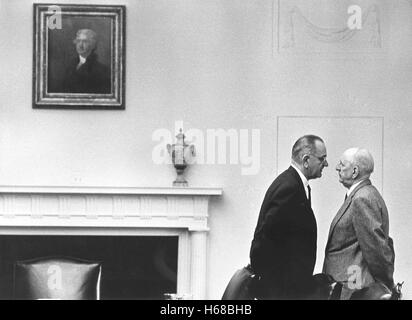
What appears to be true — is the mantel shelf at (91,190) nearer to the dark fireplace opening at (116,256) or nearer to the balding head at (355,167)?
the dark fireplace opening at (116,256)

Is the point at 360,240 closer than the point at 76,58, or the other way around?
the point at 360,240

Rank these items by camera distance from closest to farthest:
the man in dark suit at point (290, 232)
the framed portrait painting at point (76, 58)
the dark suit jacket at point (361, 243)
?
1. the dark suit jacket at point (361, 243)
2. the man in dark suit at point (290, 232)
3. the framed portrait painting at point (76, 58)

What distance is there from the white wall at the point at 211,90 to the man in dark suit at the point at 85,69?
0.14m

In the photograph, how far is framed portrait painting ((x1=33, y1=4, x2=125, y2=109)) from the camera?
17.1 ft

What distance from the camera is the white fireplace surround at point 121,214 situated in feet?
17.5

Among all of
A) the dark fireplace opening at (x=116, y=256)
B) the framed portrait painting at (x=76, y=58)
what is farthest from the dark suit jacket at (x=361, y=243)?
the framed portrait painting at (x=76, y=58)

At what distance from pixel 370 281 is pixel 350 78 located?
43.6 inches

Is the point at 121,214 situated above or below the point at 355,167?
below

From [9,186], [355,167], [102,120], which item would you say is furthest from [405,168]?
[9,186]

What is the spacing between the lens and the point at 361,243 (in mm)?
4922

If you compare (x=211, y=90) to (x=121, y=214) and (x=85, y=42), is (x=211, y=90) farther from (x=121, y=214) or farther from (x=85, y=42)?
(x=121, y=214)

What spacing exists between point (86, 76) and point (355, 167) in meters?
1.56

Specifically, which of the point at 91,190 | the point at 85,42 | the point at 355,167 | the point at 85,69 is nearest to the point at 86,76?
the point at 85,69

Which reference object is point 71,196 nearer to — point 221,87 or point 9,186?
point 9,186
